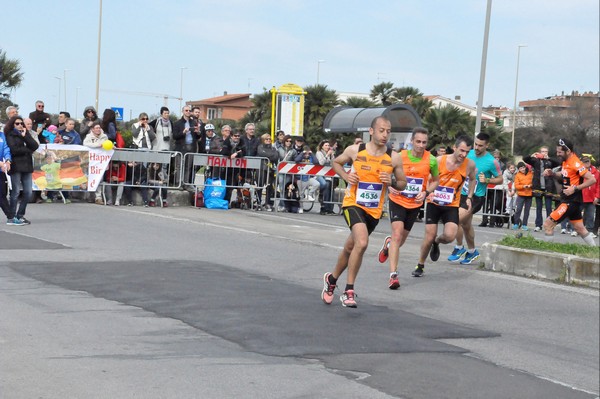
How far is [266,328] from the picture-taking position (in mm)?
8609

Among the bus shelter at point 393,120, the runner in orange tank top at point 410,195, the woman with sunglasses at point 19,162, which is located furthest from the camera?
the bus shelter at point 393,120

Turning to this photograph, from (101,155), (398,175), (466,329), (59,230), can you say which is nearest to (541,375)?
(466,329)

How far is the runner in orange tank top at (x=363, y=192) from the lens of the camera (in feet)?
33.6

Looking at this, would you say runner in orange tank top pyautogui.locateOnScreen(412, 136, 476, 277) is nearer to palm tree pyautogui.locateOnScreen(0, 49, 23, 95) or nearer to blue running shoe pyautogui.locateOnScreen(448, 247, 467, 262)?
blue running shoe pyautogui.locateOnScreen(448, 247, 467, 262)

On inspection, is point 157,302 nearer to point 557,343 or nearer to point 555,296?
point 557,343

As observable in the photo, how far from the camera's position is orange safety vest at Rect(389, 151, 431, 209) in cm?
1220

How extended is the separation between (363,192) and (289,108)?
22.9 metres

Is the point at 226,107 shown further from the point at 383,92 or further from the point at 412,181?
the point at 412,181

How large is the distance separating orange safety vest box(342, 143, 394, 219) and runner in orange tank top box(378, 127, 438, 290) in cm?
132

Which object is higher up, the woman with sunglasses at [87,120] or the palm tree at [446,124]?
the palm tree at [446,124]

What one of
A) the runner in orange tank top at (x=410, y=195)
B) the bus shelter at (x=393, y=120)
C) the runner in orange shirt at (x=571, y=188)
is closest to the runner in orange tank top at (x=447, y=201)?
the runner in orange tank top at (x=410, y=195)

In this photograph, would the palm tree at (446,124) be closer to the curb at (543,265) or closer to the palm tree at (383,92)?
the palm tree at (383,92)

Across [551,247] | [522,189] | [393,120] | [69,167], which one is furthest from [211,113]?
[551,247]

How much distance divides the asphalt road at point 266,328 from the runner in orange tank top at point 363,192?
0.39 metres
